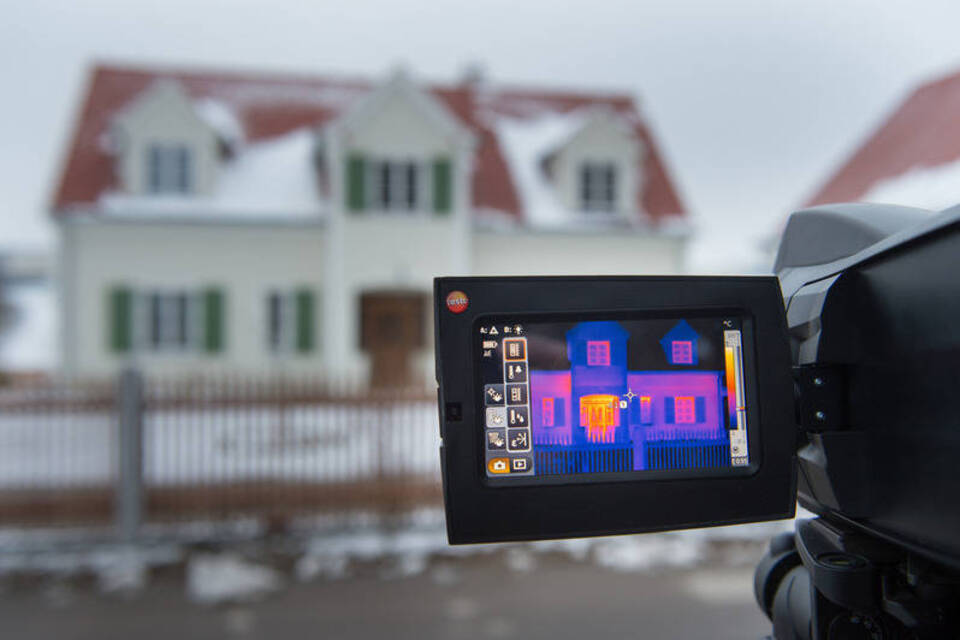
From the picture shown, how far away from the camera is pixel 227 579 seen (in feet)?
17.1

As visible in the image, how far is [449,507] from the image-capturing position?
120cm

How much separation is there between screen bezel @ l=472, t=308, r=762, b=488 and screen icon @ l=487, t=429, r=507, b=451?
1 cm

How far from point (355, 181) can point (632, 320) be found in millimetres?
14923

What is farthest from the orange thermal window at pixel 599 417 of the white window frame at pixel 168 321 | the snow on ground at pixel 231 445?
the white window frame at pixel 168 321

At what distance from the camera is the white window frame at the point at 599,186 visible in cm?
Answer: 1750

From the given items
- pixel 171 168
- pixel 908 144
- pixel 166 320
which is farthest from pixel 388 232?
pixel 908 144

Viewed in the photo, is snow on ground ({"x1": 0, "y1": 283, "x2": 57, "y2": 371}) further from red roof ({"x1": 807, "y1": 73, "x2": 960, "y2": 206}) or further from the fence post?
red roof ({"x1": 807, "y1": 73, "x2": 960, "y2": 206})

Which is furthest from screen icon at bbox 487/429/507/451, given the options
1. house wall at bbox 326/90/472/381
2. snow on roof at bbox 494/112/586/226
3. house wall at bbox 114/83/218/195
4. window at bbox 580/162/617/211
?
window at bbox 580/162/617/211

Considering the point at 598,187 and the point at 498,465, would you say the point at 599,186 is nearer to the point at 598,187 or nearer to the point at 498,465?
the point at 598,187

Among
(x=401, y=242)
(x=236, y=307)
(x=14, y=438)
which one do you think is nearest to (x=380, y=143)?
(x=401, y=242)

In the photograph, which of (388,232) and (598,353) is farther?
(388,232)

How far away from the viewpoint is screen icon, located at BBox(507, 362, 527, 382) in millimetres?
1232

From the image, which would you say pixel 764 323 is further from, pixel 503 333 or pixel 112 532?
pixel 112 532

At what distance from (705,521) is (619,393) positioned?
240 millimetres
